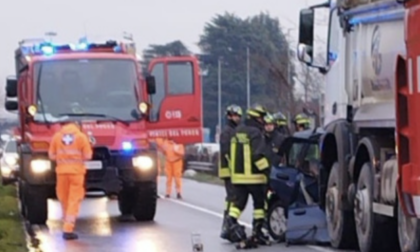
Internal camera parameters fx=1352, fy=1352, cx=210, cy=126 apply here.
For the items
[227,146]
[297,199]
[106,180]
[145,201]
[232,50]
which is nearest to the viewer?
[227,146]

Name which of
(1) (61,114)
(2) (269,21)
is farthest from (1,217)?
(2) (269,21)

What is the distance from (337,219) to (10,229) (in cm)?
460

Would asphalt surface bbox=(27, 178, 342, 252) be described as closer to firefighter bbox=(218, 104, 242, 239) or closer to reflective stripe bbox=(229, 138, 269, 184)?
firefighter bbox=(218, 104, 242, 239)

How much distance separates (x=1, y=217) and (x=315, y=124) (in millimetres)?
6041

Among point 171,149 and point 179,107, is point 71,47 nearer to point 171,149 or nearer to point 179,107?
point 179,107

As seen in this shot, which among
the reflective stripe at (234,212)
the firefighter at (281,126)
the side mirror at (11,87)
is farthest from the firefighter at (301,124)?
the side mirror at (11,87)

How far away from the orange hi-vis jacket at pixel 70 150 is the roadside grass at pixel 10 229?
114cm

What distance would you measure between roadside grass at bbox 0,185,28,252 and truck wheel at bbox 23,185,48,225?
0.85 feet

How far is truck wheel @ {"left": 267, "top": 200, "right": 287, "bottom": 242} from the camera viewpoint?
17.8 meters

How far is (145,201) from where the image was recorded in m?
22.5

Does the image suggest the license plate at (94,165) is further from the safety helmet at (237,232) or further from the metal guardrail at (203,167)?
the metal guardrail at (203,167)

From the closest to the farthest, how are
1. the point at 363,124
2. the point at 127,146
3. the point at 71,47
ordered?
the point at 363,124 → the point at 127,146 → the point at 71,47

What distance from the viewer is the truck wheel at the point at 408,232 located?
45.2 ft

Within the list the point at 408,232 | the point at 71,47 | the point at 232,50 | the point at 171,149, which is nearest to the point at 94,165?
the point at 71,47
